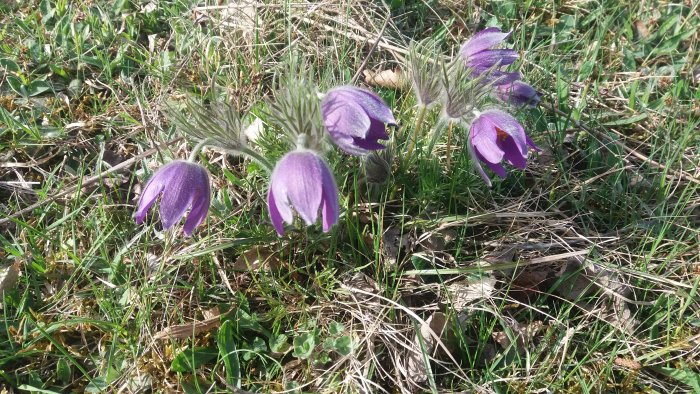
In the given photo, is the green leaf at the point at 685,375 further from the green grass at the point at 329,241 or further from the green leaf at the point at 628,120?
the green leaf at the point at 628,120

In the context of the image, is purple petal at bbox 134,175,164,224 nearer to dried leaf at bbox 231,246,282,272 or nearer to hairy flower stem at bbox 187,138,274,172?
hairy flower stem at bbox 187,138,274,172

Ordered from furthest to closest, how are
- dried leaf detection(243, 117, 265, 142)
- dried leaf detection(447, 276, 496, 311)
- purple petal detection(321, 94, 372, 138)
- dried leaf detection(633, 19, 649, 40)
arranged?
dried leaf detection(633, 19, 649, 40) < dried leaf detection(243, 117, 265, 142) < dried leaf detection(447, 276, 496, 311) < purple petal detection(321, 94, 372, 138)

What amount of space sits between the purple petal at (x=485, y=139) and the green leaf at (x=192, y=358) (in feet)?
2.85

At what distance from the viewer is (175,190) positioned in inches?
58.4

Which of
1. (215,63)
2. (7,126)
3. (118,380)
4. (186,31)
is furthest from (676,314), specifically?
(7,126)

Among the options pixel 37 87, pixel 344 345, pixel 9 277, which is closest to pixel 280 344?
pixel 344 345

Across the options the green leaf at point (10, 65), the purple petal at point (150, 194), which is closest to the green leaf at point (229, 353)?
the purple petal at point (150, 194)

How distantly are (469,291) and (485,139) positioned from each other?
16.5 inches

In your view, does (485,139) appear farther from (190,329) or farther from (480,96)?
(190,329)

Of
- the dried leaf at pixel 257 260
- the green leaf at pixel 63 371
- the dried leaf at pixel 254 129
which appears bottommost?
the green leaf at pixel 63 371

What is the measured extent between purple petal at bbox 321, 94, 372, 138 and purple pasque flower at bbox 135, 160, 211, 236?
0.33 metres

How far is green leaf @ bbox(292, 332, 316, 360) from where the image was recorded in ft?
5.25

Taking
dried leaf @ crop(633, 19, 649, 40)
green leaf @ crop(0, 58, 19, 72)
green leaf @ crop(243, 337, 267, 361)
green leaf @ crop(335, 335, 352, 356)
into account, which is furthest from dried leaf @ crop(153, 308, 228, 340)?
dried leaf @ crop(633, 19, 649, 40)

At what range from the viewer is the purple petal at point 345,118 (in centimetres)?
147
